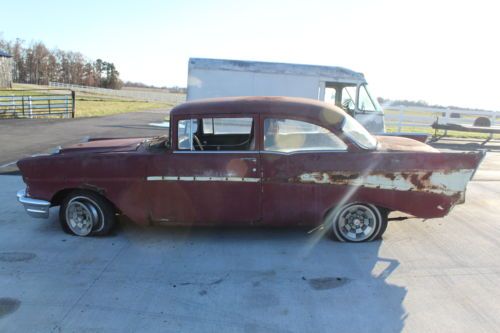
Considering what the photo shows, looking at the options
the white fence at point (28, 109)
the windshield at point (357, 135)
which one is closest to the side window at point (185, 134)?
the windshield at point (357, 135)

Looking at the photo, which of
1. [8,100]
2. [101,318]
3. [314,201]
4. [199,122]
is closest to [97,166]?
[199,122]

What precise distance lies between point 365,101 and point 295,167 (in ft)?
23.0

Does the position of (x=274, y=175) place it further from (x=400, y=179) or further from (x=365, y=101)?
(x=365, y=101)

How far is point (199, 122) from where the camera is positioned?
4855 mm

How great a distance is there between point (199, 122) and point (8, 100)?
19.9 meters

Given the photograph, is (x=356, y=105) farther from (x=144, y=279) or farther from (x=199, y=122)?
(x=144, y=279)

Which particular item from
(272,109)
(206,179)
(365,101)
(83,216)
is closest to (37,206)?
(83,216)

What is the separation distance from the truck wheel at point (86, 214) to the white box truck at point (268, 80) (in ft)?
20.5

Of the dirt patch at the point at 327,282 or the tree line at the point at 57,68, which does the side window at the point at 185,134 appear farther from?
the tree line at the point at 57,68

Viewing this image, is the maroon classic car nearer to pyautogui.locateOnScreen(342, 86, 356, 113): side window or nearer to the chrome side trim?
the chrome side trim

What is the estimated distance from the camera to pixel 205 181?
449 cm

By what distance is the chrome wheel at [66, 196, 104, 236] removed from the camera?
15.8 feet

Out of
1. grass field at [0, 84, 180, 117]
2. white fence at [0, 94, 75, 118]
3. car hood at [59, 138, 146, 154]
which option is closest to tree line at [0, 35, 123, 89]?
grass field at [0, 84, 180, 117]

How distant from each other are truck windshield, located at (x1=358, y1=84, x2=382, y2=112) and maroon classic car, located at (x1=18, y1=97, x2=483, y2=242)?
623cm
